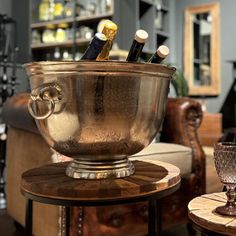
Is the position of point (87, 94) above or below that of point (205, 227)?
above

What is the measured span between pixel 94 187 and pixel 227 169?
1.03ft

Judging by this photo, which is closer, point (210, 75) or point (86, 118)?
point (86, 118)

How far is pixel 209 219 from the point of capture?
31.1 inches

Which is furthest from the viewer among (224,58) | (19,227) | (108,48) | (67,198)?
(224,58)

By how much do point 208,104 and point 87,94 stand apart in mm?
4598

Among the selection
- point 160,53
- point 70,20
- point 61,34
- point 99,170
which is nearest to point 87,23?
point 70,20

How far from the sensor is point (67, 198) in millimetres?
705

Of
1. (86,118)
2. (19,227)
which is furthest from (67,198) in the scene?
(19,227)

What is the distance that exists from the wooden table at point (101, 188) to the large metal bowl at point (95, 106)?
0.05 m

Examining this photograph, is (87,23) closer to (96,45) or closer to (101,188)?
(96,45)

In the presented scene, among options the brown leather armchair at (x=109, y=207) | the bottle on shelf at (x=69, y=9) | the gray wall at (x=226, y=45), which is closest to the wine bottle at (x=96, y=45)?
the brown leather armchair at (x=109, y=207)

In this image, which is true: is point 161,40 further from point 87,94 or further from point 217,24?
point 87,94

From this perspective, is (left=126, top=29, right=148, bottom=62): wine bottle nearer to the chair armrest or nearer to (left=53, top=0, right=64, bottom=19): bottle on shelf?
the chair armrest

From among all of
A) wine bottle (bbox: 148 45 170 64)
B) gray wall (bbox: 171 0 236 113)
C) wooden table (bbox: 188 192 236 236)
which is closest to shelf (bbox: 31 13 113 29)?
gray wall (bbox: 171 0 236 113)
